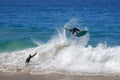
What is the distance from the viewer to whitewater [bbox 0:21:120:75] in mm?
20000

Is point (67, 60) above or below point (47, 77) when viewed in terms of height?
above

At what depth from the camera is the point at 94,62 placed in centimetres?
2175

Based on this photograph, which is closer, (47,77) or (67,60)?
(47,77)

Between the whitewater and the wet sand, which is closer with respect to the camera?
the wet sand

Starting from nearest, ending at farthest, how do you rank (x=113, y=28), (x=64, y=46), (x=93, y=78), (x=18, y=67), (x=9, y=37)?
(x=93, y=78), (x=18, y=67), (x=64, y=46), (x=9, y=37), (x=113, y=28)

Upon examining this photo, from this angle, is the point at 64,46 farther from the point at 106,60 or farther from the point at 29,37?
the point at 29,37

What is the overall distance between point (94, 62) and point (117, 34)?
1322 centimetres

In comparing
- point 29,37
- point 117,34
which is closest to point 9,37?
point 29,37

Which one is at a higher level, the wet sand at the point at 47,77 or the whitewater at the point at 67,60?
the whitewater at the point at 67,60

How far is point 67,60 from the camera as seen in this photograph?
22.2 m

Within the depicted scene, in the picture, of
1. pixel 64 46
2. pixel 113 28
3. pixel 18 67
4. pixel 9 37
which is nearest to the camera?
pixel 18 67

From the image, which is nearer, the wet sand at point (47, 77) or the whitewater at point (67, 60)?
the wet sand at point (47, 77)

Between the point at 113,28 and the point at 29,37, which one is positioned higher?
the point at 113,28

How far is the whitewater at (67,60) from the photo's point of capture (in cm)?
2000
